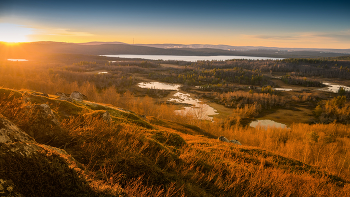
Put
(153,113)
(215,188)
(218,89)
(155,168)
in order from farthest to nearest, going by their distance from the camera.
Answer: (218,89)
(153,113)
(215,188)
(155,168)

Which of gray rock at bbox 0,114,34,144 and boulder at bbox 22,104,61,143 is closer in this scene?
gray rock at bbox 0,114,34,144

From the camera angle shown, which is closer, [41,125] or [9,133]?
[9,133]

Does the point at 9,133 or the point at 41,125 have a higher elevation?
the point at 9,133

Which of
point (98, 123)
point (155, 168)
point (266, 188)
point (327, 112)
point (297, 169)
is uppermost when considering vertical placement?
point (98, 123)

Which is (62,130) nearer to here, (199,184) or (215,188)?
(199,184)

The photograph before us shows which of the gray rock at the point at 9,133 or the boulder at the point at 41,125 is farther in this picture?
the boulder at the point at 41,125

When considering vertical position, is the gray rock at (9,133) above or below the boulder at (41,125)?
above

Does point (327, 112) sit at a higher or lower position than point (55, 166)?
lower

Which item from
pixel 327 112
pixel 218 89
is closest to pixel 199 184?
pixel 327 112

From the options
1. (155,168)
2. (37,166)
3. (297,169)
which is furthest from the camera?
(297,169)

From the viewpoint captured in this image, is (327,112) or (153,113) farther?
(327,112)

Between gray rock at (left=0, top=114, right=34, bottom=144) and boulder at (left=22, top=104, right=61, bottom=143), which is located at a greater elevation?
gray rock at (left=0, top=114, right=34, bottom=144)
